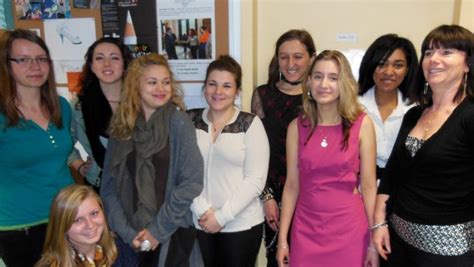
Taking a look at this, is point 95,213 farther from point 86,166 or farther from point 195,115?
point 195,115

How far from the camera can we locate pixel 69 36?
9.02ft

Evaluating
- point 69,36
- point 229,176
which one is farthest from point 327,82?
point 69,36

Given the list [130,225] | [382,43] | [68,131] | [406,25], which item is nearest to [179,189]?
[130,225]

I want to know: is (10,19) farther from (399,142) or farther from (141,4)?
→ (399,142)

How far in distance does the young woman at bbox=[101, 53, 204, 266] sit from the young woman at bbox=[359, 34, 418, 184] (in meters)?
0.94

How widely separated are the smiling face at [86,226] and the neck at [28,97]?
583 millimetres

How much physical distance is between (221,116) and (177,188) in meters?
0.44

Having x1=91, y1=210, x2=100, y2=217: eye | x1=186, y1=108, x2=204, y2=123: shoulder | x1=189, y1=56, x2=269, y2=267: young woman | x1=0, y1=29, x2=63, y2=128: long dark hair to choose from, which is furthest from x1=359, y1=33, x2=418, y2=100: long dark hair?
x1=0, y1=29, x2=63, y2=128: long dark hair

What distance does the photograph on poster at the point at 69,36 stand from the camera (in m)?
2.71

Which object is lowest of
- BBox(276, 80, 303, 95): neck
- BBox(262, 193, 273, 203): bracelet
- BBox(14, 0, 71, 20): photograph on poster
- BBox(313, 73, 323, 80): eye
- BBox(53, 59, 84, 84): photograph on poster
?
BBox(262, 193, 273, 203): bracelet

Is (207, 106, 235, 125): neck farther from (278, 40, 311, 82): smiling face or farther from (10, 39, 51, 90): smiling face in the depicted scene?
(10, 39, 51, 90): smiling face

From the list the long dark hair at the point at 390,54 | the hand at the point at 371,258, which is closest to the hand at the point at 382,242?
the hand at the point at 371,258

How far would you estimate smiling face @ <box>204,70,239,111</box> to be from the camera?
72.7 inches

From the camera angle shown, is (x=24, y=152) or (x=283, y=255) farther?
(x=283, y=255)
